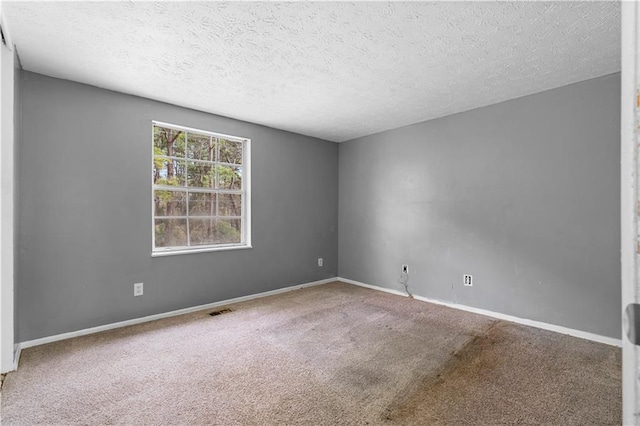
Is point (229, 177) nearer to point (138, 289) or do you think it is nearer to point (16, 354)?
point (138, 289)

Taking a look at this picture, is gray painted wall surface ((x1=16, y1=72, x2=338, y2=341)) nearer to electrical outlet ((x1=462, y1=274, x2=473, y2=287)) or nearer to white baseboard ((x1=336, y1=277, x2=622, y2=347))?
white baseboard ((x1=336, y1=277, x2=622, y2=347))

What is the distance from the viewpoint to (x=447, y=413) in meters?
1.72

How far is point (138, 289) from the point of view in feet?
10.2

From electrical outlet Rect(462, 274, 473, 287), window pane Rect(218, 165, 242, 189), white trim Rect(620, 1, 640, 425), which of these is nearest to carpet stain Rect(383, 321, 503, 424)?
electrical outlet Rect(462, 274, 473, 287)

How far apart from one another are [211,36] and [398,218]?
322 cm

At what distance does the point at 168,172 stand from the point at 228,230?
1.04 m

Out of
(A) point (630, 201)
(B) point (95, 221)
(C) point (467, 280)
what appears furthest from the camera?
(C) point (467, 280)

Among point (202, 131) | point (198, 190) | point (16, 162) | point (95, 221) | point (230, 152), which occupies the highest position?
point (202, 131)

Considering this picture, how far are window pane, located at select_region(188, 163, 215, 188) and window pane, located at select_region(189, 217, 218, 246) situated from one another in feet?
1.46

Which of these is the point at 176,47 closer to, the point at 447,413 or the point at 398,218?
the point at 447,413

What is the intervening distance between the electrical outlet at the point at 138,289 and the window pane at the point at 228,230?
1.04 metres

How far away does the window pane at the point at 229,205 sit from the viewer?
12.8ft

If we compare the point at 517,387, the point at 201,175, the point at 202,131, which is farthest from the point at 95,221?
the point at 517,387

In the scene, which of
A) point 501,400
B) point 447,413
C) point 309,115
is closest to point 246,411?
point 447,413
